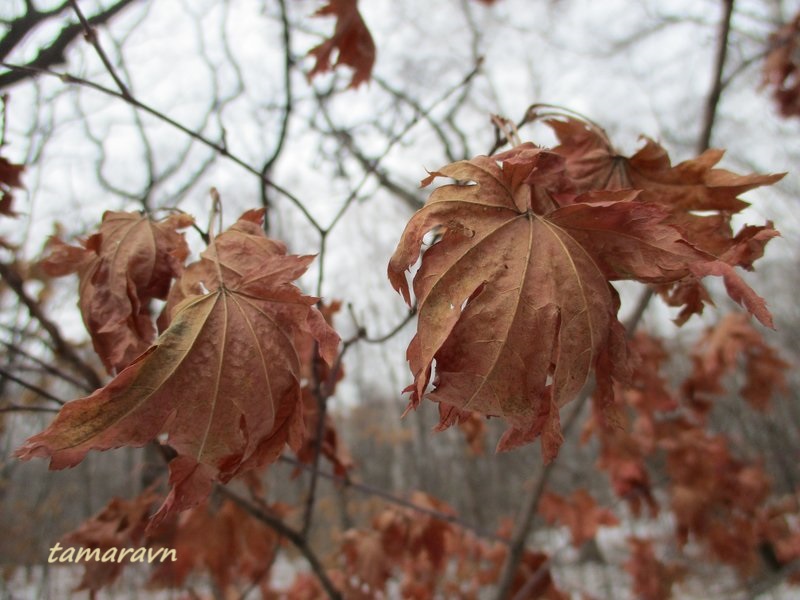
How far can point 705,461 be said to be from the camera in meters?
3.40

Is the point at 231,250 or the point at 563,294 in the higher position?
the point at 231,250

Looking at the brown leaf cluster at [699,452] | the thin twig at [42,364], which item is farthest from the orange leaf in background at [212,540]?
the brown leaf cluster at [699,452]

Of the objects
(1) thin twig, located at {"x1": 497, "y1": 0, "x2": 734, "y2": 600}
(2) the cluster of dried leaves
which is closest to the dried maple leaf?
(1) thin twig, located at {"x1": 497, "y1": 0, "x2": 734, "y2": 600}

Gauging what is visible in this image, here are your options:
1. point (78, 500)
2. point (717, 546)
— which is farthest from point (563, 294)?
point (78, 500)

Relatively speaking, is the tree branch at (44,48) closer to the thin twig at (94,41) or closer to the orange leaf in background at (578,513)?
the thin twig at (94,41)

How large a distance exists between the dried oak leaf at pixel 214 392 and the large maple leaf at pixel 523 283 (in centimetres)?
16

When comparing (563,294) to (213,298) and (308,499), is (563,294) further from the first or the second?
(308,499)

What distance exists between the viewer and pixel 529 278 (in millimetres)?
718

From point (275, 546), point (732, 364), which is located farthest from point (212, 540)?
point (732, 364)

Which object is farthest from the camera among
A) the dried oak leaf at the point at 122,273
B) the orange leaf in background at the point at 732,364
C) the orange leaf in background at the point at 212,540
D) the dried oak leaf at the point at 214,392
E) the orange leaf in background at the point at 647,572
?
the orange leaf in background at the point at 647,572

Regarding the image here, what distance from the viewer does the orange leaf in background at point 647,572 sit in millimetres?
3941

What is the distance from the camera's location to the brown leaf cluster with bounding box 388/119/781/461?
655 millimetres

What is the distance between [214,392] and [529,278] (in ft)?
1.42

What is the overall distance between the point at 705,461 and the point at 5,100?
3.77 m
